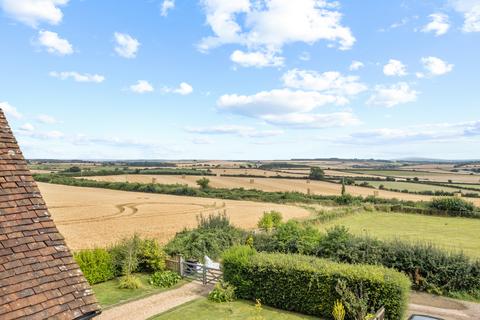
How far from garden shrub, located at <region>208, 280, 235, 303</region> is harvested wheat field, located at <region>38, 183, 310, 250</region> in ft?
36.0

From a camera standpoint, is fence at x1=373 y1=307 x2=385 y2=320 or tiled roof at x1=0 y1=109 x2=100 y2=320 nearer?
tiled roof at x1=0 y1=109 x2=100 y2=320

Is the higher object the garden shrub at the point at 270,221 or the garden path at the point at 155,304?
the garden shrub at the point at 270,221

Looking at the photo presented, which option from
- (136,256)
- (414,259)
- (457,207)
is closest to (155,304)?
(136,256)

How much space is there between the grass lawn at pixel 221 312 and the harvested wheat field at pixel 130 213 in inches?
473

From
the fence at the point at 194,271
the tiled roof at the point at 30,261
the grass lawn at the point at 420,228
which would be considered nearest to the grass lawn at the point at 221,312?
the fence at the point at 194,271

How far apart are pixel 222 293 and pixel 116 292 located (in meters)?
4.80

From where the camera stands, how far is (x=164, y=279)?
19000mm

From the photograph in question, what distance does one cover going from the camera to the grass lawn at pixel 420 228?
99.0 feet

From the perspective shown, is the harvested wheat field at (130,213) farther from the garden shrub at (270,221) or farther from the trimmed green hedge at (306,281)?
the trimmed green hedge at (306,281)

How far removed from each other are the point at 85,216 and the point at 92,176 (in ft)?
172

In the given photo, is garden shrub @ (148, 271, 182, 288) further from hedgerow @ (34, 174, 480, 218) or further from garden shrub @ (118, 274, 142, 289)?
hedgerow @ (34, 174, 480, 218)

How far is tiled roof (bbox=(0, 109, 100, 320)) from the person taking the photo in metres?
5.51

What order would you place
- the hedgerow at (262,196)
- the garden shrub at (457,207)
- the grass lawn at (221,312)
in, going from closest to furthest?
the grass lawn at (221,312) → the garden shrub at (457,207) → the hedgerow at (262,196)

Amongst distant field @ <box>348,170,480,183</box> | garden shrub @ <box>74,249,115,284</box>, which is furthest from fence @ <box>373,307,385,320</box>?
distant field @ <box>348,170,480,183</box>
